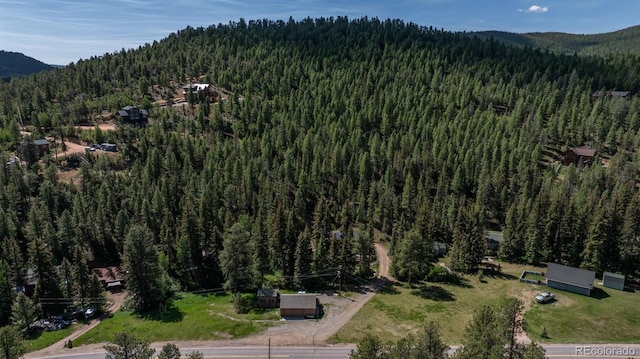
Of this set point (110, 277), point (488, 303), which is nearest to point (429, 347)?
point (488, 303)

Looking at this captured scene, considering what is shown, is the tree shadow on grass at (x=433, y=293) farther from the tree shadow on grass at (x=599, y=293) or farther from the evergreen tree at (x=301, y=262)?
the tree shadow on grass at (x=599, y=293)

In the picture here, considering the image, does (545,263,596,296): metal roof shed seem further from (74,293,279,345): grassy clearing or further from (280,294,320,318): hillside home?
(74,293,279,345): grassy clearing

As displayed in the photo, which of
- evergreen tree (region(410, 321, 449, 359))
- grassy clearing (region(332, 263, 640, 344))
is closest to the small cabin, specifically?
grassy clearing (region(332, 263, 640, 344))

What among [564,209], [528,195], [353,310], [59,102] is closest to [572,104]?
[528,195]

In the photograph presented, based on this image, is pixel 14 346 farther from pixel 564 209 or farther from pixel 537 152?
pixel 537 152

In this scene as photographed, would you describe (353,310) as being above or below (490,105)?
below

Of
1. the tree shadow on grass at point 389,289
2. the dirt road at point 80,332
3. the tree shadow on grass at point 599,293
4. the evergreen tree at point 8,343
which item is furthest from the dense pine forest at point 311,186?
the evergreen tree at point 8,343
